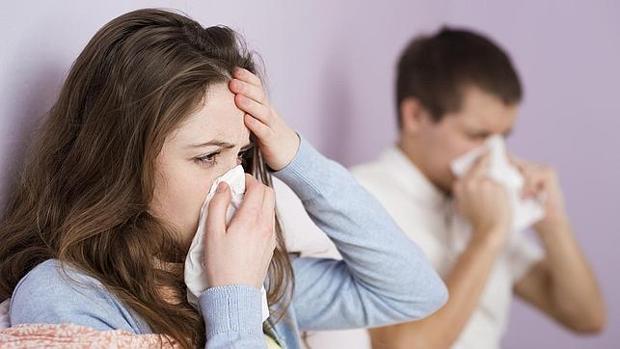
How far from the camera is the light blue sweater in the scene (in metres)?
0.93

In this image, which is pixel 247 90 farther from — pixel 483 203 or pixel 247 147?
pixel 483 203

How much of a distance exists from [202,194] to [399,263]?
12.7 inches

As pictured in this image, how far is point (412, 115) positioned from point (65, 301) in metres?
1.26

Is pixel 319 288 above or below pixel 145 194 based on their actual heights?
below

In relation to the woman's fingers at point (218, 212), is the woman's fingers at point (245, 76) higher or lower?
higher

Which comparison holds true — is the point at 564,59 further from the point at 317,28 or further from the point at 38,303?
the point at 38,303

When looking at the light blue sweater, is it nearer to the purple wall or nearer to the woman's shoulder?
the woman's shoulder

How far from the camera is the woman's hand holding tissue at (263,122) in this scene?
1.04 meters

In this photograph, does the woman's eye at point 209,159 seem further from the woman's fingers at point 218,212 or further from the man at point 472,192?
the man at point 472,192

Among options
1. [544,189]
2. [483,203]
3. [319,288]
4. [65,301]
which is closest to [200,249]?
[65,301]

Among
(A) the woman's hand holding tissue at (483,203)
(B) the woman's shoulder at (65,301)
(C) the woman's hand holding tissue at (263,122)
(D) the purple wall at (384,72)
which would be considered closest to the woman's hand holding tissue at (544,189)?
(A) the woman's hand holding tissue at (483,203)

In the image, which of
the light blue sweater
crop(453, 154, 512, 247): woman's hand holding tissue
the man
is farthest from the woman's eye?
crop(453, 154, 512, 247): woman's hand holding tissue

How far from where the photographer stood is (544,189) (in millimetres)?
2148

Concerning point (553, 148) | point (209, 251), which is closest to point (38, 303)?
point (209, 251)
